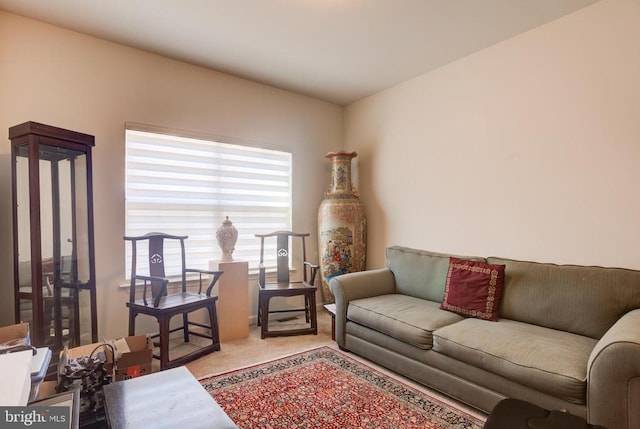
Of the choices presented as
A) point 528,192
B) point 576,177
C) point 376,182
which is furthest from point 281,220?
point 576,177

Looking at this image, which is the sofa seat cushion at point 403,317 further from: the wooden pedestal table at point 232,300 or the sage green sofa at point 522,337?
the wooden pedestal table at point 232,300

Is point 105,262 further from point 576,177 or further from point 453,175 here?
point 576,177

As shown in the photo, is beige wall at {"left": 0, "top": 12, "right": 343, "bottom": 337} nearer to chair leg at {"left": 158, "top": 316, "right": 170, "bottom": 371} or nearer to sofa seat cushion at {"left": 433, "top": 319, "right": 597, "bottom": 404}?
chair leg at {"left": 158, "top": 316, "right": 170, "bottom": 371}

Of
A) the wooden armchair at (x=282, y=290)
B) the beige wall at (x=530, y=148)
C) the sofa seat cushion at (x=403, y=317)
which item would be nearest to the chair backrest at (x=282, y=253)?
the wooden armchair at (x=282, y=290)

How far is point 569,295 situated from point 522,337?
19.5 inches

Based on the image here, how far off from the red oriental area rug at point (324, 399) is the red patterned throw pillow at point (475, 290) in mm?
684

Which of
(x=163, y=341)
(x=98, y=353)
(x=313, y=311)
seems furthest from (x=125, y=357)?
(x=313, y=311)

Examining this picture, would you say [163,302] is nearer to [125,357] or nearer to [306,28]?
[125,357]

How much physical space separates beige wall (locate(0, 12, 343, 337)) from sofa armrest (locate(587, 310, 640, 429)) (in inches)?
129

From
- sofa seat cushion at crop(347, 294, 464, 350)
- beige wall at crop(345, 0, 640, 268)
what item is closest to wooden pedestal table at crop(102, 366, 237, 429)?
sofa seat cushion at crop(347, 294, 464, 350)

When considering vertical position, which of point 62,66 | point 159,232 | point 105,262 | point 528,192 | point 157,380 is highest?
point 62,66

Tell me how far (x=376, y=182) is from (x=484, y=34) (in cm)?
181

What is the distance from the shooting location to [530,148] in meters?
2.71

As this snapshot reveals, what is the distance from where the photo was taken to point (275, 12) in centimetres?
248
